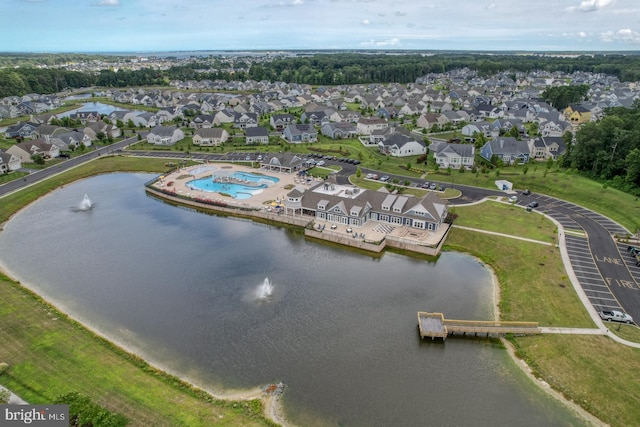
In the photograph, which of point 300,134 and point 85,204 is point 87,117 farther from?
point 85,204

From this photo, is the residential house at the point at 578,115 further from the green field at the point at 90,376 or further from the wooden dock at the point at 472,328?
the green field at the point at 90,376

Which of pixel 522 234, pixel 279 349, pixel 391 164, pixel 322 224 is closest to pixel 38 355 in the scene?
pixel 279 349

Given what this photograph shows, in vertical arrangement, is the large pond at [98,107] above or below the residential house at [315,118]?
below

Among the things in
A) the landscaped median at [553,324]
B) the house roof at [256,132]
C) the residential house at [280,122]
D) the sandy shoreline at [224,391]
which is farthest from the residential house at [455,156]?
the sandy shoreline at [224,391]

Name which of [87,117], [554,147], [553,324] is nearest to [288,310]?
[553,324]

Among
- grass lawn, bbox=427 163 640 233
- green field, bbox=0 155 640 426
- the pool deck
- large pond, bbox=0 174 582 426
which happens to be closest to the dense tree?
grass lawn, bbox=427 163 640 233

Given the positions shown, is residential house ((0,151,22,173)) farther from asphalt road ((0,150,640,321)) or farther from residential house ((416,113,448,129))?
residential house ((416,113,448,129))
